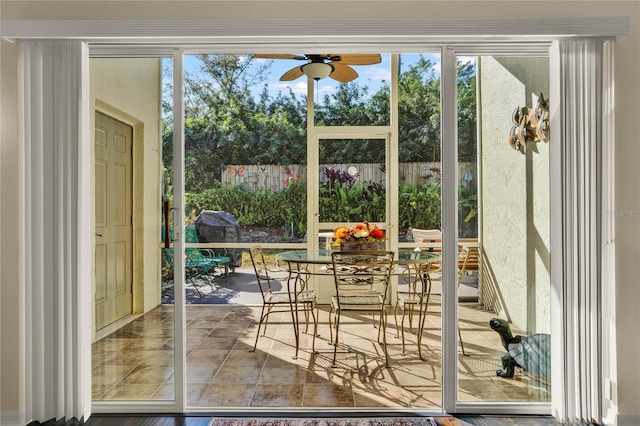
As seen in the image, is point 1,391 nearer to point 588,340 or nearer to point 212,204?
point 212,204

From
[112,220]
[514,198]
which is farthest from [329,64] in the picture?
[112,220]

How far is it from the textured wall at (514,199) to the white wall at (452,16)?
36 centimetres

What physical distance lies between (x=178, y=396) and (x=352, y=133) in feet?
12.4

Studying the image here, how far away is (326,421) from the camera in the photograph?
99.3 inches

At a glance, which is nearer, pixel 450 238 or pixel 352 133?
pixel 450 238

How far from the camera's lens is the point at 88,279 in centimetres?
258

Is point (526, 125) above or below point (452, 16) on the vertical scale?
→ below

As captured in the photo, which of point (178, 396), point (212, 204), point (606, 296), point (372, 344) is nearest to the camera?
point (606, 296)

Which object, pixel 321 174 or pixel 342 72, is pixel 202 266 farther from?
pixel 342 72

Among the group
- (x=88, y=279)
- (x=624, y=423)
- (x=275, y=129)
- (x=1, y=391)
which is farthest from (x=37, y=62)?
(x=624, y=423)

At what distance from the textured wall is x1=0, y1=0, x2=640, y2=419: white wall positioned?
0.36m

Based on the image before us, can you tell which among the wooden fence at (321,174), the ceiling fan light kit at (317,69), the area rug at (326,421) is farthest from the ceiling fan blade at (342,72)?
the area rug at (326,421)

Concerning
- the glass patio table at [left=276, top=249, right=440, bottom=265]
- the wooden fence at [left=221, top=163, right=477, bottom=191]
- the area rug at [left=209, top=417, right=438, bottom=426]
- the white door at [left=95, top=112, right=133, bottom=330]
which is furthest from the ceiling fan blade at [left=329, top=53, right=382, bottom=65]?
the area rug at [left=209, top=417, right=438, bottom=426]

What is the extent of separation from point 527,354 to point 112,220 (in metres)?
2.78
